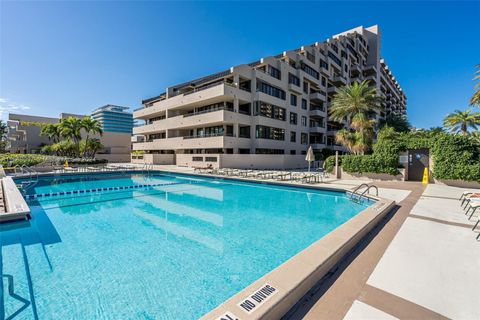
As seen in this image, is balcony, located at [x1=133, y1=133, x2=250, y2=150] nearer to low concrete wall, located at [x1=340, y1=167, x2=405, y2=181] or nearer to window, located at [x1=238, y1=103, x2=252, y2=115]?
window, located at [x1=238, y1=103, x2=252, y2=115]

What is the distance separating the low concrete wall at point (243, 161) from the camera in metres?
28.2

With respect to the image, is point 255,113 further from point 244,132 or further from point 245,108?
point 244,132

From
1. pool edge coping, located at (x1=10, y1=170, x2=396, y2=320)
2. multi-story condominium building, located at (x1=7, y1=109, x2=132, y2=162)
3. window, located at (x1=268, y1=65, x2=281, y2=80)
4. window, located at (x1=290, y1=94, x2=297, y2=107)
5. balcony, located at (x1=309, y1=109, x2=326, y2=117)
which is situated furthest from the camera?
multi-story condominium building, located at (x1=7, y1=109, x2=132, y2=162)

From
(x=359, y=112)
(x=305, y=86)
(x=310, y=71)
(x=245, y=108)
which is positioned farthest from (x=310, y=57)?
(x=359, y=112)

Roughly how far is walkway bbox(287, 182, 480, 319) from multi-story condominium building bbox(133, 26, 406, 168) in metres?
23.4

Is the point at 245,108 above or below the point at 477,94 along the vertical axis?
above

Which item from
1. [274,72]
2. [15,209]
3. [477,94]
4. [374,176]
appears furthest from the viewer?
[274,72]

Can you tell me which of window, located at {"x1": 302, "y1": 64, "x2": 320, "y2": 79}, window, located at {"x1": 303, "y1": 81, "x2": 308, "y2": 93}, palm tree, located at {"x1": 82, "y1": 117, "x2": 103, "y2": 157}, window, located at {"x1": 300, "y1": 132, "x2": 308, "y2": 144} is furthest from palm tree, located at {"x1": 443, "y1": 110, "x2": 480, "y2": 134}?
palm tree, located at {"x1": 82, "y1": 117, "x2": 103, "y2": 157}

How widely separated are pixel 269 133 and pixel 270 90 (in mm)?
6377

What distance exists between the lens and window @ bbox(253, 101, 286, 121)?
1183 inches

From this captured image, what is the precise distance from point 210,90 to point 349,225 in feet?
87.0

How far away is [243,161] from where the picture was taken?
94.0 ft

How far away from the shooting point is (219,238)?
7484 mm

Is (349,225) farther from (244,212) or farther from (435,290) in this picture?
(244,212)
